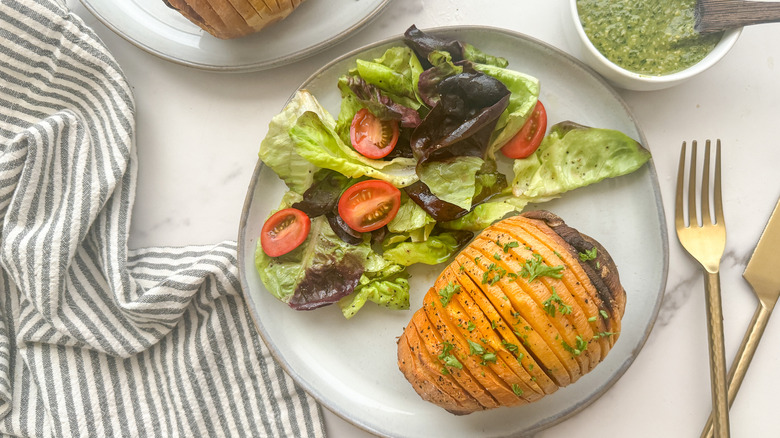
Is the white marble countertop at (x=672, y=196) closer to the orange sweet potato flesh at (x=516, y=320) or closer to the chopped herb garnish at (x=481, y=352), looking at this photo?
the orange sweet potato flesh at (x=516, y=320)

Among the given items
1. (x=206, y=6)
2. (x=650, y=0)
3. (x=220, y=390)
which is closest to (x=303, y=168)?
(x=206, y=6)

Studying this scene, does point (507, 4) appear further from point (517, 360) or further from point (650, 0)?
point (517, 360)

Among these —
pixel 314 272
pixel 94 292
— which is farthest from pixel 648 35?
pixel 94 292

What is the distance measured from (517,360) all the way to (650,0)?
4.92ft

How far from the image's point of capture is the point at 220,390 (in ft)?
8.85

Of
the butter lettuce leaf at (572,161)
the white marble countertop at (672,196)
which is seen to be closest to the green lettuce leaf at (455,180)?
the butter lettuce leaf at (572,161)

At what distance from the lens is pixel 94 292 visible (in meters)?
2.66

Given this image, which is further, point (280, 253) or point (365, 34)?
point (365, 34)

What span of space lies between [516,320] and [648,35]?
4.13 feet

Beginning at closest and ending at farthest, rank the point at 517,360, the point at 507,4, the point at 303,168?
the point at 517,360 → the point at 303,168 → the point at 507,4

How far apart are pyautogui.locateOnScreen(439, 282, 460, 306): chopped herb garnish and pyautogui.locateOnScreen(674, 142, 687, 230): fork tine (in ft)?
3.67

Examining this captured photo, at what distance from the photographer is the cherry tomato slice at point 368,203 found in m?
2.44

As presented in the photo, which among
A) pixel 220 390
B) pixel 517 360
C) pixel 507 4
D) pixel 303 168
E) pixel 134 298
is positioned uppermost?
pixel 507 4

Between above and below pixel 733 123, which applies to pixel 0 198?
below
